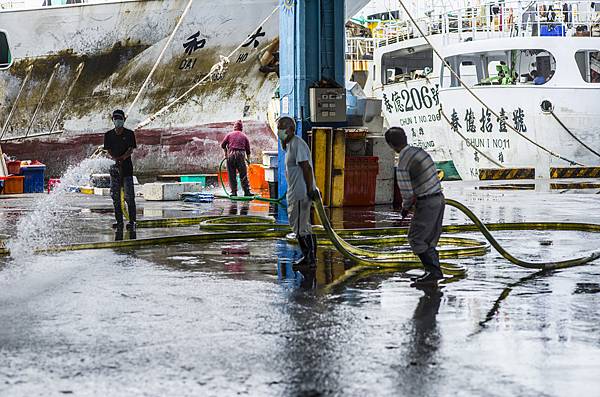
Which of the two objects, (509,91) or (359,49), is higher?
(359,49)

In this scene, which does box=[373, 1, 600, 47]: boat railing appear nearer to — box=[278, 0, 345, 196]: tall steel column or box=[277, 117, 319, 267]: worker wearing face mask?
box=[278, 0, 345, 196]: tall steel column

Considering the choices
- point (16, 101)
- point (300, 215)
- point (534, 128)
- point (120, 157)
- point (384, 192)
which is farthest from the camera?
point (16, 101)

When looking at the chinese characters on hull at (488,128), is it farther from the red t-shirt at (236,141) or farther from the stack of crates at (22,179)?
the stack of crates at (22,179)

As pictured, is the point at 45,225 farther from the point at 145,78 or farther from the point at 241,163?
the point at 145,78

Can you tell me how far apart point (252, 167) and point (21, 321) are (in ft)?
60.8

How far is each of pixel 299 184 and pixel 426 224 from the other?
1.57 m

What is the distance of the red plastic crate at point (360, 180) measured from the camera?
62.0 feet

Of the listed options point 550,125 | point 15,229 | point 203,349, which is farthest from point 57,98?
point 203,349

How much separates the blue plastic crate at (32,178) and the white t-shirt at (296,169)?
17856 mm

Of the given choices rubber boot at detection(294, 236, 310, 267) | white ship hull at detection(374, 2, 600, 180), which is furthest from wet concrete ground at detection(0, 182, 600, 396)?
white ship hull at detection(374, 2, 600, 180)

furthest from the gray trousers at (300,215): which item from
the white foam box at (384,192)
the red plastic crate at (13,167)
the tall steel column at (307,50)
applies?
the red plastic crate at (13,167)

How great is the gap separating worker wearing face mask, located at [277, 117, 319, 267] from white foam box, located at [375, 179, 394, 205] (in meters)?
9.54

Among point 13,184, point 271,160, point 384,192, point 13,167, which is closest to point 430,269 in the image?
point 384,192

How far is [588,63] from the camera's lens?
3192cm
